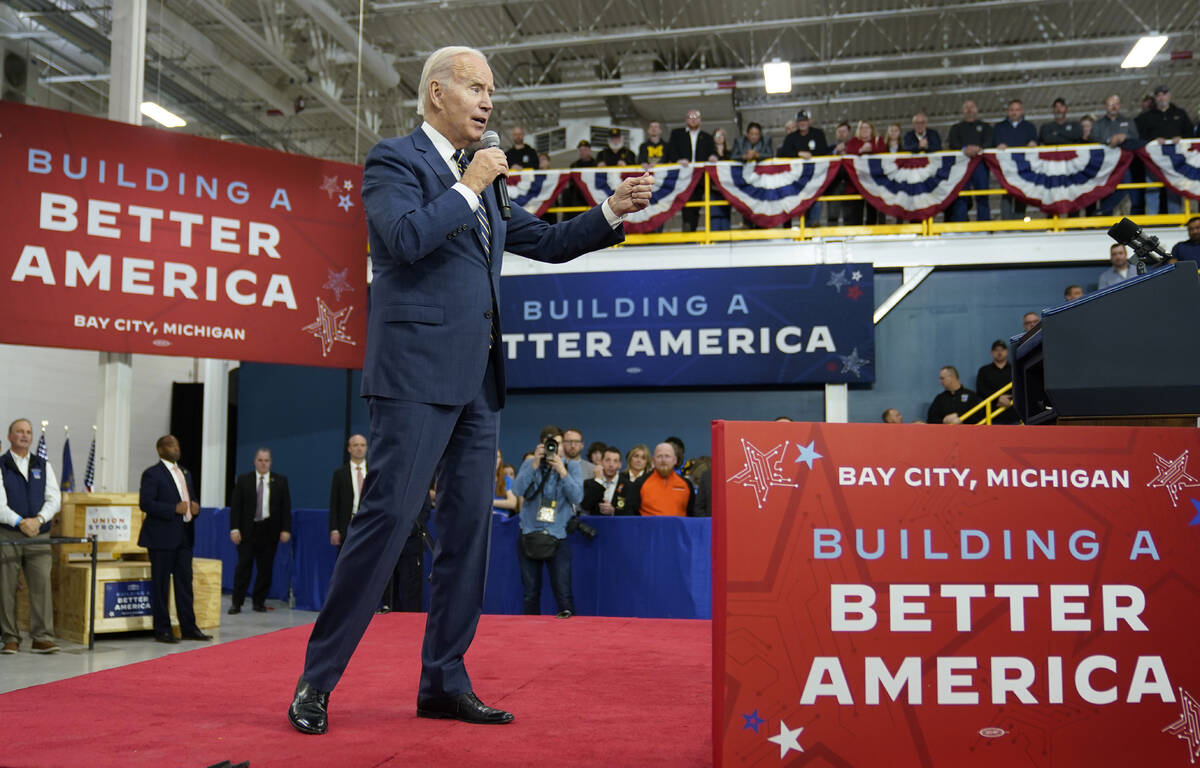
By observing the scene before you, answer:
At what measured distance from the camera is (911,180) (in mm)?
11516

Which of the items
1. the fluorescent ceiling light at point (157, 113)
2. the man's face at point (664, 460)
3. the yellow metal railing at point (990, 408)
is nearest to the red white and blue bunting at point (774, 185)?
the yellow metal railing at point (990, 408)

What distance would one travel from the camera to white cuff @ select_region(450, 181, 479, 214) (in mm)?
2400

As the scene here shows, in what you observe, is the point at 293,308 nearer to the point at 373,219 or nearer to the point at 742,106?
the point at 373,219

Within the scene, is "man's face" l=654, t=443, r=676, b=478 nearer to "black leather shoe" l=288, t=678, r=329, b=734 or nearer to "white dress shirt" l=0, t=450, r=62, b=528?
"white dress shirt" l=0, t=450, r=62, b=528

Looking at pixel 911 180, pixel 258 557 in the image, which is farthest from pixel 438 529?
pixel 911 180

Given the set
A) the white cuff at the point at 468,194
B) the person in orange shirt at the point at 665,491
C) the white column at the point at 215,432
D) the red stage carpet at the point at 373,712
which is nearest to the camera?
the red stage carpet at the point at 373,712

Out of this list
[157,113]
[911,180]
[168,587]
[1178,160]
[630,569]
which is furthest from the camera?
[157,113]

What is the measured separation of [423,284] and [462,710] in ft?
3.38

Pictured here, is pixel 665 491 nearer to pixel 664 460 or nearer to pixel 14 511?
pixel 664 460

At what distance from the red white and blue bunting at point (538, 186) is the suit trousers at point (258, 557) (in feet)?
15.8

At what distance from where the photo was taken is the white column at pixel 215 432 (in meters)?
14.0

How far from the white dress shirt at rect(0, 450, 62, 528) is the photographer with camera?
3.25 metres

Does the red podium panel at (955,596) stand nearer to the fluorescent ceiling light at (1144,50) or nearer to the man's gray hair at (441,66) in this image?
the man's gray hair at (441,66)

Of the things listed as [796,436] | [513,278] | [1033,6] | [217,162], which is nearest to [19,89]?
[513,278]
